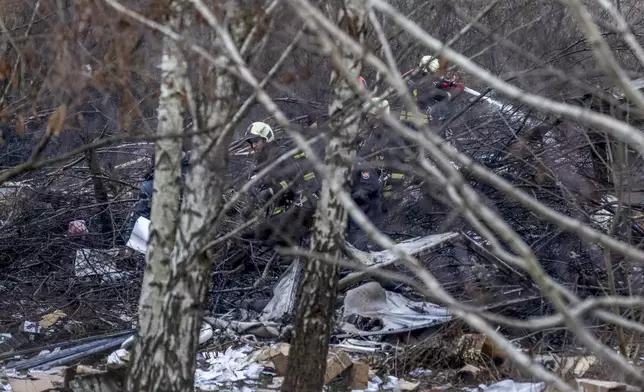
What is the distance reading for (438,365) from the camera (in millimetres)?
6383

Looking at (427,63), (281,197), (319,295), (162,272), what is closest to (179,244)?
(162,272)

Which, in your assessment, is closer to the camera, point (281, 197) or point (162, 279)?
point (162, 279)

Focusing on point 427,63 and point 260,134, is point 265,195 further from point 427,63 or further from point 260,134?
point 427,63

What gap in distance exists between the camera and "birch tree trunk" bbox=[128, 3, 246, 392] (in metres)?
3.76

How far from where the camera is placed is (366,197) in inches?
323

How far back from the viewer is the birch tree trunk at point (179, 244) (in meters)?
3.76

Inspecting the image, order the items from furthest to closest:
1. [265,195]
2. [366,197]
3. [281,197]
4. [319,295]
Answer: [366,197] < [265,195] < [281,197] < [319,295]

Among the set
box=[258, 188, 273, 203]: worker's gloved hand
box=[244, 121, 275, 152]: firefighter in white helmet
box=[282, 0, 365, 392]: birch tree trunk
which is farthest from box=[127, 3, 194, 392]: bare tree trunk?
box=[244, 121, 275, 152]: firefighter in white helmet

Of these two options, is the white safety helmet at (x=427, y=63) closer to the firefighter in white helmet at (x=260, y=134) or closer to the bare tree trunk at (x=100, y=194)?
the firefighter in white helmet at (x=260, y=134)

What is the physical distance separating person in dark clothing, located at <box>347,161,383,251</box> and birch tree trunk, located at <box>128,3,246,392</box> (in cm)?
420

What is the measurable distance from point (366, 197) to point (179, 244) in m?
4.51

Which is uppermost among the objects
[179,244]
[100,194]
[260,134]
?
[260,134]

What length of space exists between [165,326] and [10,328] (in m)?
3.95

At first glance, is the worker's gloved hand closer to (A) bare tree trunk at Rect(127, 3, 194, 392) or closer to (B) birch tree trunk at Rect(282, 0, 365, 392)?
(B) birch tree trunk at Rect(282, 0, 365, 392)
